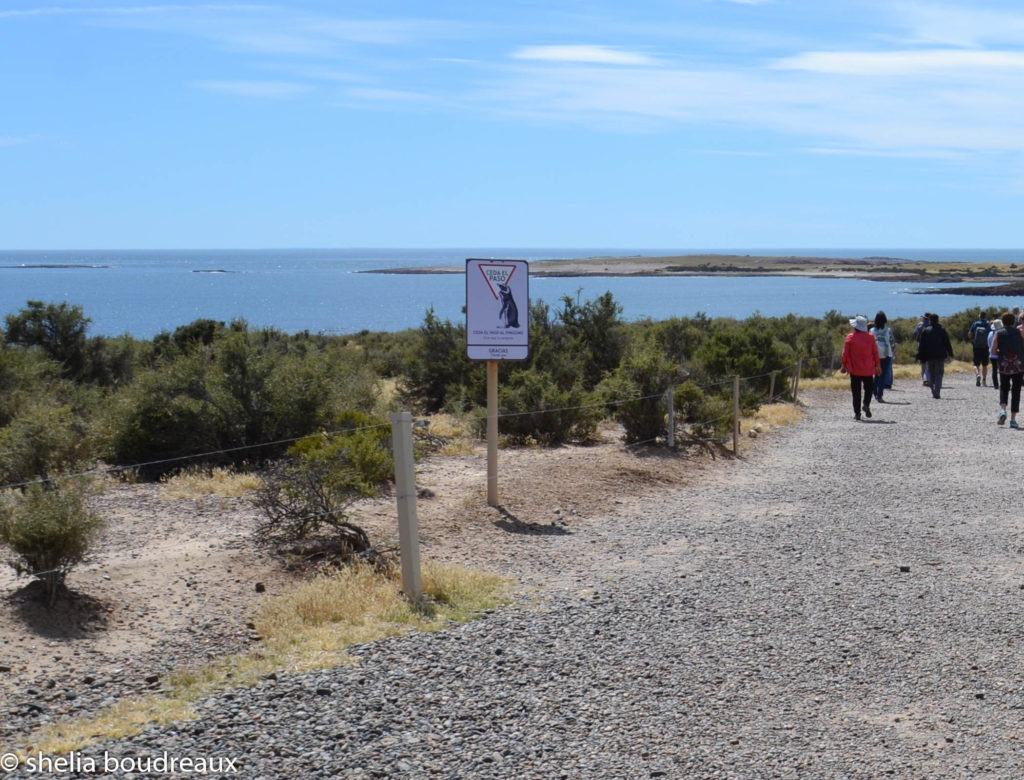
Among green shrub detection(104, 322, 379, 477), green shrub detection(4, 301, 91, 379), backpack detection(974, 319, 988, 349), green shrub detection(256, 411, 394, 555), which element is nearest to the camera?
green shrub detection(256, 411, 394, 555)

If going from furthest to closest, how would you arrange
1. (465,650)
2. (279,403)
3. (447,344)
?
1. (447,344)
2. (279,403)
3. (465,650)

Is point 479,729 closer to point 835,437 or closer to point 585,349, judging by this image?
point 835,437

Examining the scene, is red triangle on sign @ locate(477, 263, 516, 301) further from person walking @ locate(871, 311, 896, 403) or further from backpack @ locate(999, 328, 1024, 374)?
person walking @ locate(871, 311, 896, 403)

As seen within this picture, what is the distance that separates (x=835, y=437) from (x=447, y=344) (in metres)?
8.49

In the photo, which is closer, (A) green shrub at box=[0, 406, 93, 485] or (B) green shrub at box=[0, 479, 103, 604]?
(B) green shrub at box=[0, 479, 103, 604]

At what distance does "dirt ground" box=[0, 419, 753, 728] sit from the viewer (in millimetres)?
6094

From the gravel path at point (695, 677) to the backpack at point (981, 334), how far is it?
15.6 m

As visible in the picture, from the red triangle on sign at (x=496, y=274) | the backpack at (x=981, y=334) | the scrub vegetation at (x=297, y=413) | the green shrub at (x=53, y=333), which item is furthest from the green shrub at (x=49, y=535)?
the backpack at (x=981, y=334)

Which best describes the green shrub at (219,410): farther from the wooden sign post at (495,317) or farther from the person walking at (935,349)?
the person walking at (935,349)

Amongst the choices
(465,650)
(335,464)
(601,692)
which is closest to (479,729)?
(601,692)

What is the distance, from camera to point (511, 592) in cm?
781

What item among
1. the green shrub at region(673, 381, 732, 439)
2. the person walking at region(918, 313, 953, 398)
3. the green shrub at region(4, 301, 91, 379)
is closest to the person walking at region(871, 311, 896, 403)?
the person walking at region(918, 313, 953, 398)

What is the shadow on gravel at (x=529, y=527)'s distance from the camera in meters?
9.94

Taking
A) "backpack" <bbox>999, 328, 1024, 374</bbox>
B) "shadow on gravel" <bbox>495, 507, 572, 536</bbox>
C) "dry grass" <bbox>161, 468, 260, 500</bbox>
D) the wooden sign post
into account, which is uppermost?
the wooden sign post
